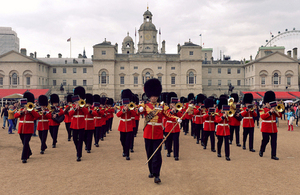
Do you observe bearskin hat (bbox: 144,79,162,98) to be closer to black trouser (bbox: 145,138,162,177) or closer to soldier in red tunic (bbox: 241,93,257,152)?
black trouser (bbox: 145,138,162,177)

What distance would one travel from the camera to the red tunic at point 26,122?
8180mm

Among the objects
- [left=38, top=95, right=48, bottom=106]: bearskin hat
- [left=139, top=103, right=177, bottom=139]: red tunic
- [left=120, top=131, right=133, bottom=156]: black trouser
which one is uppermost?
[left=38, top=95, right=48, bottom=106]: bearskin hat

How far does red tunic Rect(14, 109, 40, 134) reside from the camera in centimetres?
818

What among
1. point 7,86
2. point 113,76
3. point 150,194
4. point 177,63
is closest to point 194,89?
point 177,63

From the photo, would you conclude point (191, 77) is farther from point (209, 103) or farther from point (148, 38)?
point (209, 103)

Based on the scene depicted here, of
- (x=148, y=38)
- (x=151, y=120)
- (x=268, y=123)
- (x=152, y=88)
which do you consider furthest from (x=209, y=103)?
(x=148, y=38)

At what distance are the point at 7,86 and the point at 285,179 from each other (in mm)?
56111

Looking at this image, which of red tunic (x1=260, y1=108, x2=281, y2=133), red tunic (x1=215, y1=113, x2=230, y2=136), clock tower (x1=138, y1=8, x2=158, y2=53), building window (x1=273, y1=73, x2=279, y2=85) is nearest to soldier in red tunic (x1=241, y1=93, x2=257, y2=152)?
red tunic (x1=260, y1=108, x2=281, y2=133)

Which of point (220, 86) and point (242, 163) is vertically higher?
point (220, 86)

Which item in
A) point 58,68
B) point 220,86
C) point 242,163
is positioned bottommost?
point 242,163

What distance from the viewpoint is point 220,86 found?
5619 cm

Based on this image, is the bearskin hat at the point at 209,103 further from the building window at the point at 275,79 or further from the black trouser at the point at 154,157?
the building window at the point at 275,79

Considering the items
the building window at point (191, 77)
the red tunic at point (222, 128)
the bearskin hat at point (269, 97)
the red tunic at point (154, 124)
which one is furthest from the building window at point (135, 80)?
the red tunic at point (154, 124)

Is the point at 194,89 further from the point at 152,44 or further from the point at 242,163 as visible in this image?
the point at 242,163
